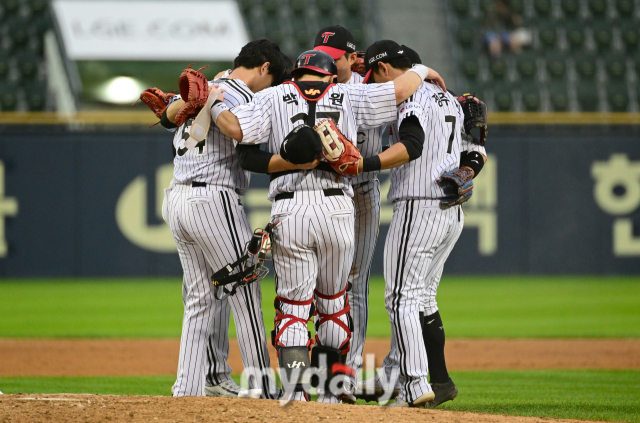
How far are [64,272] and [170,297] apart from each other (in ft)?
5.80

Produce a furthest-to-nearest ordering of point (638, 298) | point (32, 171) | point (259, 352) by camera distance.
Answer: point (32, 171) → point (638, 298) → point (259, 352)

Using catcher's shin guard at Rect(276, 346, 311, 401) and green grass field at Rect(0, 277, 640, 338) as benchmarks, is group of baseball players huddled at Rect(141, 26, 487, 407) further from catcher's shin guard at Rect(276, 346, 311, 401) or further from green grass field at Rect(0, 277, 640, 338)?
green grass field at Rect(0, 277, 640, 338)

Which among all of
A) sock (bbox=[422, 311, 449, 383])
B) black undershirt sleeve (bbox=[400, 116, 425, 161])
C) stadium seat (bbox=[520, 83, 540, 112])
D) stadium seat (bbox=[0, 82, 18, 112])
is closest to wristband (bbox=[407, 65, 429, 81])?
black undershirt sleeve (bbox=[400, 116, 425, 161])

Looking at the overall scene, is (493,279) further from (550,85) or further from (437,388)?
(437,388)

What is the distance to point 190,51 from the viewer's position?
13625 millimetres

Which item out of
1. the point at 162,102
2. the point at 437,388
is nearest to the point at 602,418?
the point at 437,388

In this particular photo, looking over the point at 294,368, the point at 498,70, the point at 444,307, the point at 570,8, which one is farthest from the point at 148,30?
the point at 294,368

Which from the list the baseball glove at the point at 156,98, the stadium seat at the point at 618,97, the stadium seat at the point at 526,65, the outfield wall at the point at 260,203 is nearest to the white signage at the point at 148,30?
the outfield wall at the point at 260,203

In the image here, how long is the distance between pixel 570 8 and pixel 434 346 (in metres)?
12.6

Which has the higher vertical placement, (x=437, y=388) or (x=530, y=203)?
(x=530, y=203)

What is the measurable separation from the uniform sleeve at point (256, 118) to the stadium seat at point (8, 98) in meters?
10.0

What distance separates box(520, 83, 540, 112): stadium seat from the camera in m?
13.8

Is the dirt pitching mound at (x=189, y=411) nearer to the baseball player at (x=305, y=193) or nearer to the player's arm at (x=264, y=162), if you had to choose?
the baseball player at (x=305, y=193)

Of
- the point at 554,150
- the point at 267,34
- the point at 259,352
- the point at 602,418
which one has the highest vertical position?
the point at 267,34
